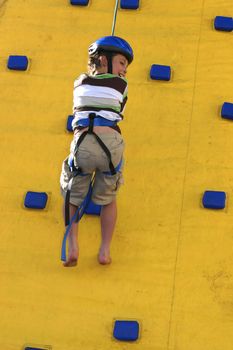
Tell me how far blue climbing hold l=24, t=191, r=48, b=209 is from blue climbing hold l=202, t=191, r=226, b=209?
77 centimetres

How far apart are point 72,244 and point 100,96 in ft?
2.23

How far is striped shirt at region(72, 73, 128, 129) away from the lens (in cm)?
339

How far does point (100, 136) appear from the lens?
11.1 ft

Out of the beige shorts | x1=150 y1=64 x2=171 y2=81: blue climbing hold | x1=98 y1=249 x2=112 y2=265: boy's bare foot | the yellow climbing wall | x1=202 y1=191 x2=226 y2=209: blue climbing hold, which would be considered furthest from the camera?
x1=150 y1=64 x2=171 y2=81: blue climbing hold

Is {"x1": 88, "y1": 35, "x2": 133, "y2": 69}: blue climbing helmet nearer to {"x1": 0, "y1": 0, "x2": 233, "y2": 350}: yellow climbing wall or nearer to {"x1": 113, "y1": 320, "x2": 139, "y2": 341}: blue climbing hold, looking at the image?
{"x1": 0, "y1": 0, "x2": 233, "y2": 350}: yellow climbing wall

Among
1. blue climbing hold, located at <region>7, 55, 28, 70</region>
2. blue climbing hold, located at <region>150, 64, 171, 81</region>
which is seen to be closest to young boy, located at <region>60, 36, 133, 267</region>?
blue climbing hold, located at <region>150, 64, 171, 81</region>

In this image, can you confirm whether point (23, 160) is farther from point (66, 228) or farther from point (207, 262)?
point (207, 262)

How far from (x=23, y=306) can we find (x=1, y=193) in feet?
2.04

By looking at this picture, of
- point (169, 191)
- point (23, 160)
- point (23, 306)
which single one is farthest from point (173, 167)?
point (23, 306)

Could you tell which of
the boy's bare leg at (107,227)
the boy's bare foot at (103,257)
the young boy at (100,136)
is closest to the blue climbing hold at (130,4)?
the young boy at (100,136)

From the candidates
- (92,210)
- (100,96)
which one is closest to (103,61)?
(100,96)

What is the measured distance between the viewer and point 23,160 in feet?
13.0

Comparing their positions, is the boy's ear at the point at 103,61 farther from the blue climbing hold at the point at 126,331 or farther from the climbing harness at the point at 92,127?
the blue climbing hold at the point at 126,331

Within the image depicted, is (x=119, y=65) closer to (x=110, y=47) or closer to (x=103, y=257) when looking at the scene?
(x=110, y=47)
